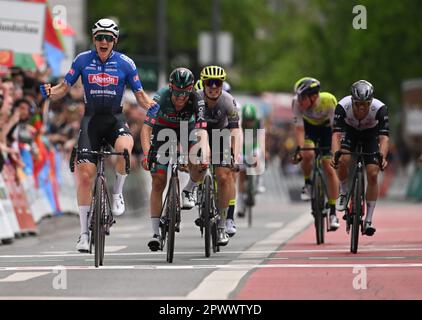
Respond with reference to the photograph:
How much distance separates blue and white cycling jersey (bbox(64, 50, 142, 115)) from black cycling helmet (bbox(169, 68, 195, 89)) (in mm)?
442

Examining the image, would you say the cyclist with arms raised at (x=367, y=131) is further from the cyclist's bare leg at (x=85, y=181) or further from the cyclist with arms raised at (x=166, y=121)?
the cyclist's bare leg at (x=85, y=181)

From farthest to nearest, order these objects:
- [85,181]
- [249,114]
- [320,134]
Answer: [249,114] → [320,134] → [85,181]

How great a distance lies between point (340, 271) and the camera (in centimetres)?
1358

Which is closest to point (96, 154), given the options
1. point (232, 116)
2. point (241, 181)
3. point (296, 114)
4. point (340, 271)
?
point (232, 116)

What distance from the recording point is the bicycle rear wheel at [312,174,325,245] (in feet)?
59.5

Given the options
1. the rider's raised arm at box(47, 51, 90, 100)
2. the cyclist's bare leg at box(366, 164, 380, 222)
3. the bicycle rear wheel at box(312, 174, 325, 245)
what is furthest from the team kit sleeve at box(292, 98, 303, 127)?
the rider's raised arm at box(47, 51, 90, 100)

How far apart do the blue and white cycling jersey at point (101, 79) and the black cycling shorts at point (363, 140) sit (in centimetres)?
272

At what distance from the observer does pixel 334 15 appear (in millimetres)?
58875

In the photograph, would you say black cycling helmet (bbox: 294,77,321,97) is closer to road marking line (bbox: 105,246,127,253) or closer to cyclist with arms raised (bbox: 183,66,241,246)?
cyclist with arms raised (bbox: 183,66,241,246)

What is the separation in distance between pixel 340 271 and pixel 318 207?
4630mm

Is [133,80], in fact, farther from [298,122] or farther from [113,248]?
[298,122]

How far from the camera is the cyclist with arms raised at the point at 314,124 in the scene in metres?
18.4

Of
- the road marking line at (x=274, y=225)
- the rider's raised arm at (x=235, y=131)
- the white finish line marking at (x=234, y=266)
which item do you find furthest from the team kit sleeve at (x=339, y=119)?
the road marking line at (x=274, y=225)
